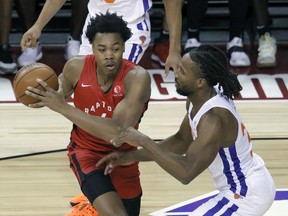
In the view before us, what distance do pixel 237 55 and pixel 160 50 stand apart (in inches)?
30.7

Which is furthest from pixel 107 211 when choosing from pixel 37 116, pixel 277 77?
pixel 277 77

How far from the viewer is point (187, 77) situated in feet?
15.2

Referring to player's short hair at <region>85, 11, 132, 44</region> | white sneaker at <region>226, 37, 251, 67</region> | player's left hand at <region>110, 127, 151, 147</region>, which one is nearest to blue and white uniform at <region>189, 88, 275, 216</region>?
player's left hand at <region>110, 127, 151, 147</region>

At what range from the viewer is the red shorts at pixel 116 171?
520 centimetres

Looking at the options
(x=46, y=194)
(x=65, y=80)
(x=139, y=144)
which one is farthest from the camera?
(x=46, y=194)

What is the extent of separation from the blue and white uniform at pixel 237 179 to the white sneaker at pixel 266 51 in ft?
14.6

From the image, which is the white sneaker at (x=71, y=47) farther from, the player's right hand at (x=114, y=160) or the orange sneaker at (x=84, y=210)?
the player's right hand at (x=114, y=160)

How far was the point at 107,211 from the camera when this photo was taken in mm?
4926

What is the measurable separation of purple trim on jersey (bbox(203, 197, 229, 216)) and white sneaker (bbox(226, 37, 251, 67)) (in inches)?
178

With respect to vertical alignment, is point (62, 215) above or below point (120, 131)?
below

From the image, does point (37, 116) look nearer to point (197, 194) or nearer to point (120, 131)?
point (197, 194)

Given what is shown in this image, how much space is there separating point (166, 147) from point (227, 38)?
16.5 feet

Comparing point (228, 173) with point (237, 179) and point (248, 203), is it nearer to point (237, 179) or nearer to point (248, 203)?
point (237, 179)

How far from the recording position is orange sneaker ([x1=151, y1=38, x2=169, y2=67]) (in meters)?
9.22
